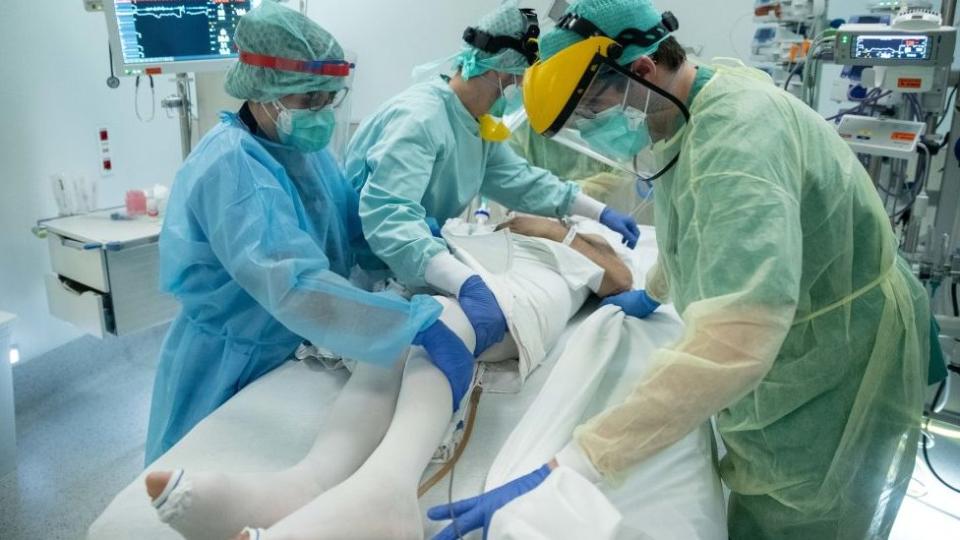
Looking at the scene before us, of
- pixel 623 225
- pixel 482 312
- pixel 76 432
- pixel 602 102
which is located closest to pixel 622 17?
pixel 602 102

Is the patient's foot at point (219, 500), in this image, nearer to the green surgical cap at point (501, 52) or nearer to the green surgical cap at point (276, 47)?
the green surgical cap at point (276, 47)

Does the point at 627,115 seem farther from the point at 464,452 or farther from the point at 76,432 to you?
the point at 76,432

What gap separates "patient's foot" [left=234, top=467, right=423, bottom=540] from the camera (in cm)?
90

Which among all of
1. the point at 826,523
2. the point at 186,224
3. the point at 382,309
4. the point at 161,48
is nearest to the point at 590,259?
the point at 382,309

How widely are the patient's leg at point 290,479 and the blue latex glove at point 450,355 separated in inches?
3.3

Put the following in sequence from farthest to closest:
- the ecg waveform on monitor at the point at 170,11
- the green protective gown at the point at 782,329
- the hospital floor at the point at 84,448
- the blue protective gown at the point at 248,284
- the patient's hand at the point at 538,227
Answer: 1. the ecg waveform on monitor at the point at 170,11
2. the hospital floor at the point at 84,448
3. the patient's hand at the point at 538,227
4. the blue protective gown at the point at 248,284
5. the green protective gown at the point at 782,329

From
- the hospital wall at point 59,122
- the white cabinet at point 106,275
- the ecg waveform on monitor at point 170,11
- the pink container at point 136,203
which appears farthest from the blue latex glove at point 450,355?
the hospital wall at point 59,122

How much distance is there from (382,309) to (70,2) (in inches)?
103

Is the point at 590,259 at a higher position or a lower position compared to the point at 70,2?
lower

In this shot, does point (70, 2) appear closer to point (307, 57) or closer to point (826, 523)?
point (307, 57)

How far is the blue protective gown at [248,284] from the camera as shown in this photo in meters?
1.27

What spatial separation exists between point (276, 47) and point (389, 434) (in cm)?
80

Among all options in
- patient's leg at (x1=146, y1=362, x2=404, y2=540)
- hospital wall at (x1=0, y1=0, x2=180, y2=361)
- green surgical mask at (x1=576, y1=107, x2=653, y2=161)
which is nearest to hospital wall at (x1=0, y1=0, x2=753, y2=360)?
hospital wall at (x1=0, y1=0, x2=180, y2=361)

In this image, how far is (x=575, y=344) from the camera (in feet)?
4.89
